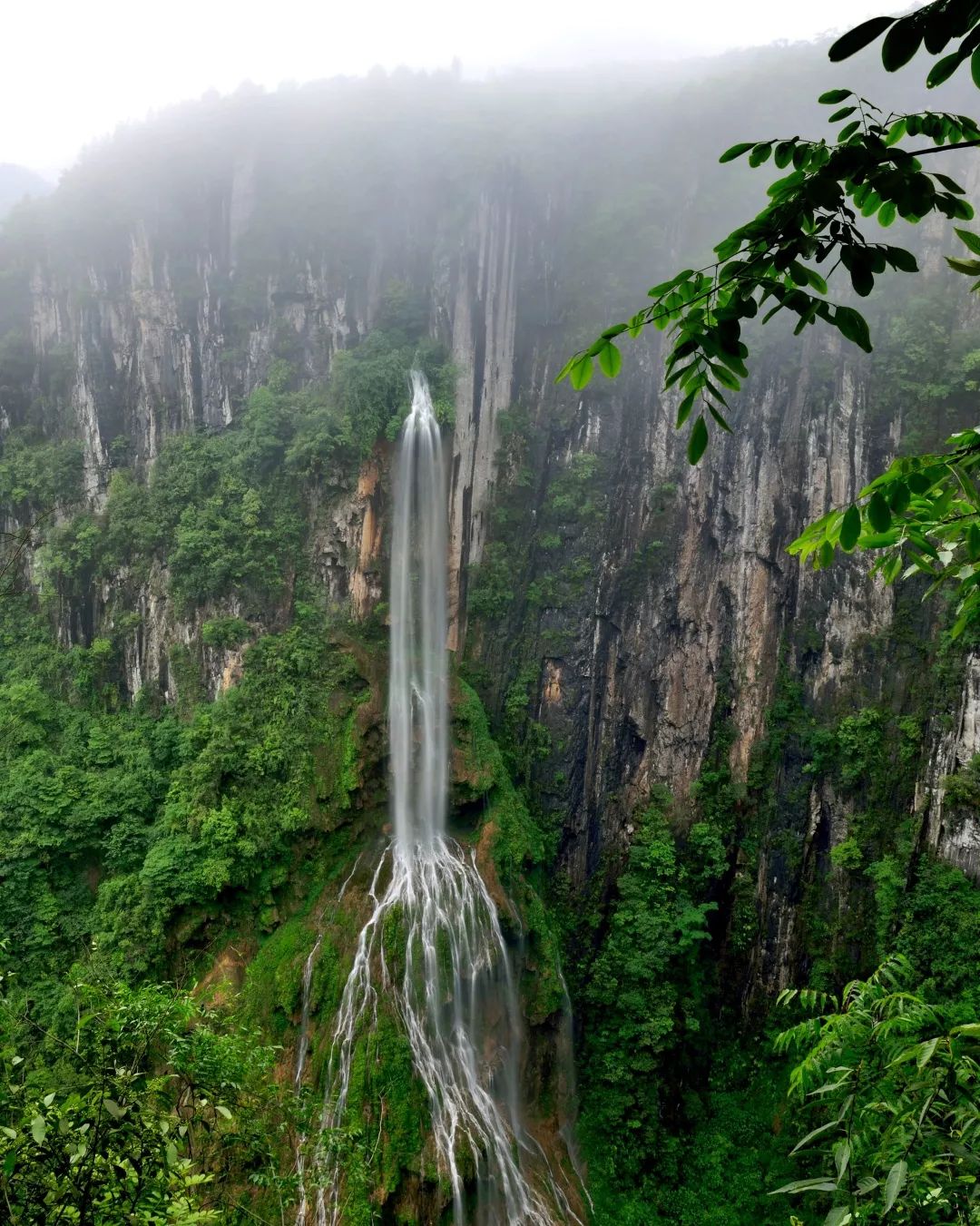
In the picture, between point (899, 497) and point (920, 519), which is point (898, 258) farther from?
point (920, 519)

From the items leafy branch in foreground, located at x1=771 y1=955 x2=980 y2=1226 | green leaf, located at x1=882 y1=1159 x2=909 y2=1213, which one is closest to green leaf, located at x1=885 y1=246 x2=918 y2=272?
leafy branch in foreground, located at x1=771 y1=955 x2=980 y2=1226

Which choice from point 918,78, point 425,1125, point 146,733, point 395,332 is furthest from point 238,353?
point 918,78

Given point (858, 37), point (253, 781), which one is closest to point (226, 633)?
point (253, 781)

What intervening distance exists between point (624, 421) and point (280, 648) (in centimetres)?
804

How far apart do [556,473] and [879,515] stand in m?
13.9

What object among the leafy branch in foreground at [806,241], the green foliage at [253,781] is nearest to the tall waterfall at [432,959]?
the green foliage at [253,781]

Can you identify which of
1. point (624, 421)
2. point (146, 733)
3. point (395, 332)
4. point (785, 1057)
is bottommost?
point (785, 1057)

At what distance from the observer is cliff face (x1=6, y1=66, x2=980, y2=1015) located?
12.6m

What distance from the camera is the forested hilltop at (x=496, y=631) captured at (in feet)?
33.4

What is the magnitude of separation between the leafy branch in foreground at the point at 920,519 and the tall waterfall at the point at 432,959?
27.5ft

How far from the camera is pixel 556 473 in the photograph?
1476 cm

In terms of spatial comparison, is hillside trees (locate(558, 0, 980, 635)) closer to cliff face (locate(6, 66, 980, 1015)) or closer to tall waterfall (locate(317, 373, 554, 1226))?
tall waterfall (locate(317, 373, 554, 1226))

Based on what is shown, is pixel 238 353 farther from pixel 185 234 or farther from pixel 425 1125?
pixel 425 1125

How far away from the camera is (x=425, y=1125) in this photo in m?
8.56
